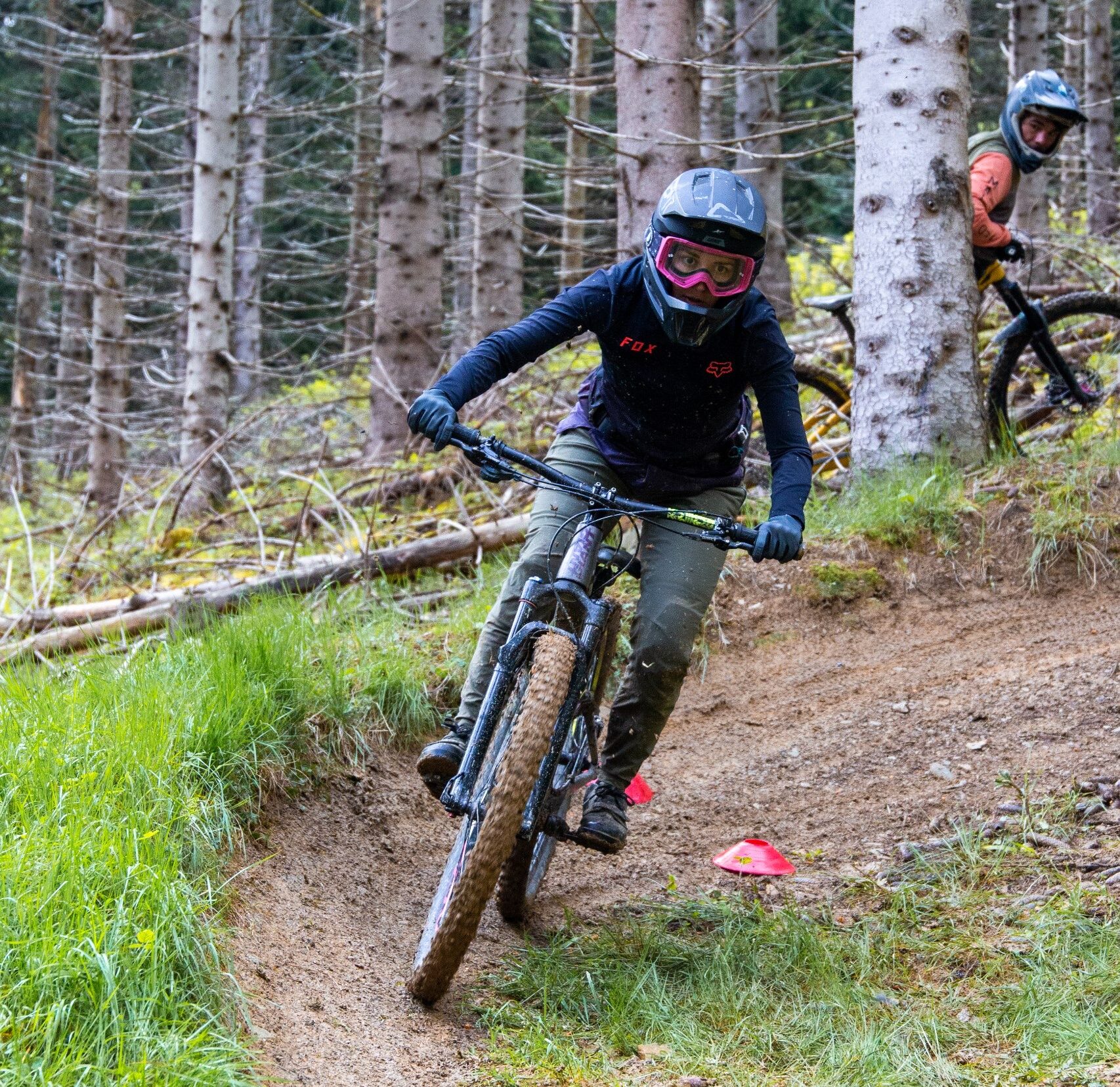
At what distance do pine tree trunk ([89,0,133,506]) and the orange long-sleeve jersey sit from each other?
844 centimetres

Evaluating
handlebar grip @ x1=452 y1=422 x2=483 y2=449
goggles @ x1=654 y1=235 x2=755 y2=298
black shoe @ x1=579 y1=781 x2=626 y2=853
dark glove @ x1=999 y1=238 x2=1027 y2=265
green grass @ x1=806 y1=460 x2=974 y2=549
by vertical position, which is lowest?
black shoe @ x1=579 y1=781 x2=626 y2=853

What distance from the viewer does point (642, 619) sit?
3.99 m

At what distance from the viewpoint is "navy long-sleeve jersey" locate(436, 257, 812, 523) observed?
12.7 feet

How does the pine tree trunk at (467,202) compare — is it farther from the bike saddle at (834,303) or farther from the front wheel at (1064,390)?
the front wheel at (1064,390)

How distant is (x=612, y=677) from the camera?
5.98 m

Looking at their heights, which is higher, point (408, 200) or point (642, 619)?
point (408, 200)

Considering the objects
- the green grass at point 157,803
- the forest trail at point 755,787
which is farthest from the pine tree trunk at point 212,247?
the forest trail at point 755,787

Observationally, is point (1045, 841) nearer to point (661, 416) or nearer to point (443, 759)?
point (661, 416)

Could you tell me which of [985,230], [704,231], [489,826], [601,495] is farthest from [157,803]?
[985,230]

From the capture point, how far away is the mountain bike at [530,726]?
10.5 feet

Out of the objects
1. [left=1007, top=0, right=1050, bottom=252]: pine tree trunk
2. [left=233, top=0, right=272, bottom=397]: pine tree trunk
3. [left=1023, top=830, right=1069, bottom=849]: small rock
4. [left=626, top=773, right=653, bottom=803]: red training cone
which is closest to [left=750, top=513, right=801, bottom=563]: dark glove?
[left=1023, top=830, right=1069, bottom=849]: small rock

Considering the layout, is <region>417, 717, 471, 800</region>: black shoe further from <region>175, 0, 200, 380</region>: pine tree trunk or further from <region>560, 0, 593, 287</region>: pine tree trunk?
<region>175, 0, 200, 380</region>: pine tree trunk

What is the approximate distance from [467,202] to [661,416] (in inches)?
547

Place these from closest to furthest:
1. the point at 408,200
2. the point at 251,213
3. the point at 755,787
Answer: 1. the point at 755,787
2. the point at 408,200
3. the point at 251,213
